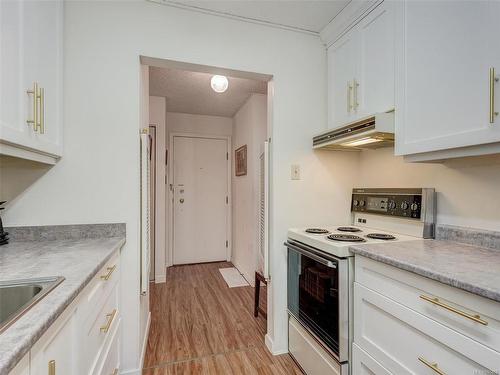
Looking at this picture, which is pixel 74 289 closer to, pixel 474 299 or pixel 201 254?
pixel 474 299

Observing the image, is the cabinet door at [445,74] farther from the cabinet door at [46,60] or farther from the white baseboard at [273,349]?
the cabinet door at [46,60]

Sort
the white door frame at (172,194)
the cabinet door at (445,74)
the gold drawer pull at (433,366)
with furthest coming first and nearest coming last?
the white door frame at (172,194)
the cabinet door at (445,74)
the gold drawer pull at (433,366)

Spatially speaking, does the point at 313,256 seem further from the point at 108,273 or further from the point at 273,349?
the point at 108,273

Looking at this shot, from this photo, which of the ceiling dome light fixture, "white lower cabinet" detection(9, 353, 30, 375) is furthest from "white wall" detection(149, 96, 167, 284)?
"white lower cabinet" detection(9, 353, 30, 375)

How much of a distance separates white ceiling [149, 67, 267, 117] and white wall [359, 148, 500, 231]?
175 centimetres

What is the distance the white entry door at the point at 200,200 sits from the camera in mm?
4027

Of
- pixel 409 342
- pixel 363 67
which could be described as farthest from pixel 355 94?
pixel 409 342

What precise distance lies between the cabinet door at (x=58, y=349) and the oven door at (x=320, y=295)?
3.67 ft

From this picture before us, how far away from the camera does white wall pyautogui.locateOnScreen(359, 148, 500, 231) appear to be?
1.29 meters

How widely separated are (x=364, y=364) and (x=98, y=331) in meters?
1.19

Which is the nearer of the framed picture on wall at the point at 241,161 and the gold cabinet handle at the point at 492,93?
the gold cabinet handle at the point at 492,93

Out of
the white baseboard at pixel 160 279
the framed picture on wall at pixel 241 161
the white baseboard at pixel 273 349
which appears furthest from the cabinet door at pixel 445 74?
the white baseboard at pixel 160 279

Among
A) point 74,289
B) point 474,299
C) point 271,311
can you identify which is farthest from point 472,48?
point 271,311

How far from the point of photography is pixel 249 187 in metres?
3.38
